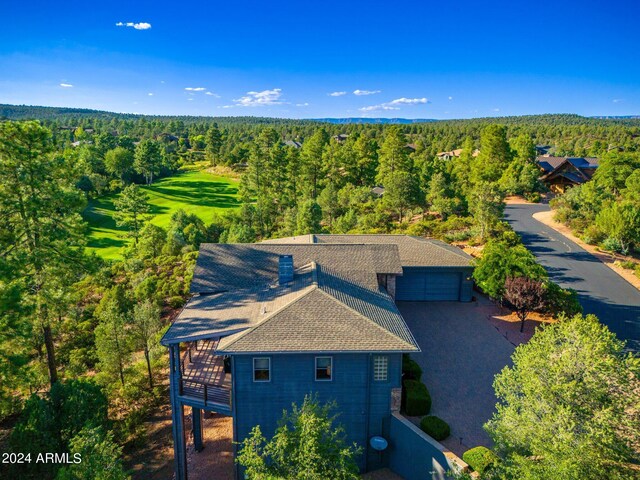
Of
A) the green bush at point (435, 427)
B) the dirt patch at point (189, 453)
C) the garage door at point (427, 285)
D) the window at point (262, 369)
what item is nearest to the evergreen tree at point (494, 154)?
the garage door at point (427, 285)

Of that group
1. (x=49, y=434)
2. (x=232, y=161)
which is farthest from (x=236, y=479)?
(x=232, y=161)

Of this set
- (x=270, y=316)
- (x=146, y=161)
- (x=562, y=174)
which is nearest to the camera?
(x=270, y=316)

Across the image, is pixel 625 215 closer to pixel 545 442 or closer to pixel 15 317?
pixel 545 442

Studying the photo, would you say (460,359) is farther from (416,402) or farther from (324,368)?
(324,368)

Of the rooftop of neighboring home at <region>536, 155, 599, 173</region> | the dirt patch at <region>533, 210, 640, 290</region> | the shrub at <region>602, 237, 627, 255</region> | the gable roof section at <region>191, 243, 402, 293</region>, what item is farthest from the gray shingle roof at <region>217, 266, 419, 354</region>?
the rooftop of neighboring home at <region>536, 155, 599, 173</region>

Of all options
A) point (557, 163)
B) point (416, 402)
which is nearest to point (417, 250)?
point (416, 402)

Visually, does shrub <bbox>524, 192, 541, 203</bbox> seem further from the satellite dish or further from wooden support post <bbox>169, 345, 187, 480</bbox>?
wooden support post <bbox>169, 345, 187, 480</bbox>
